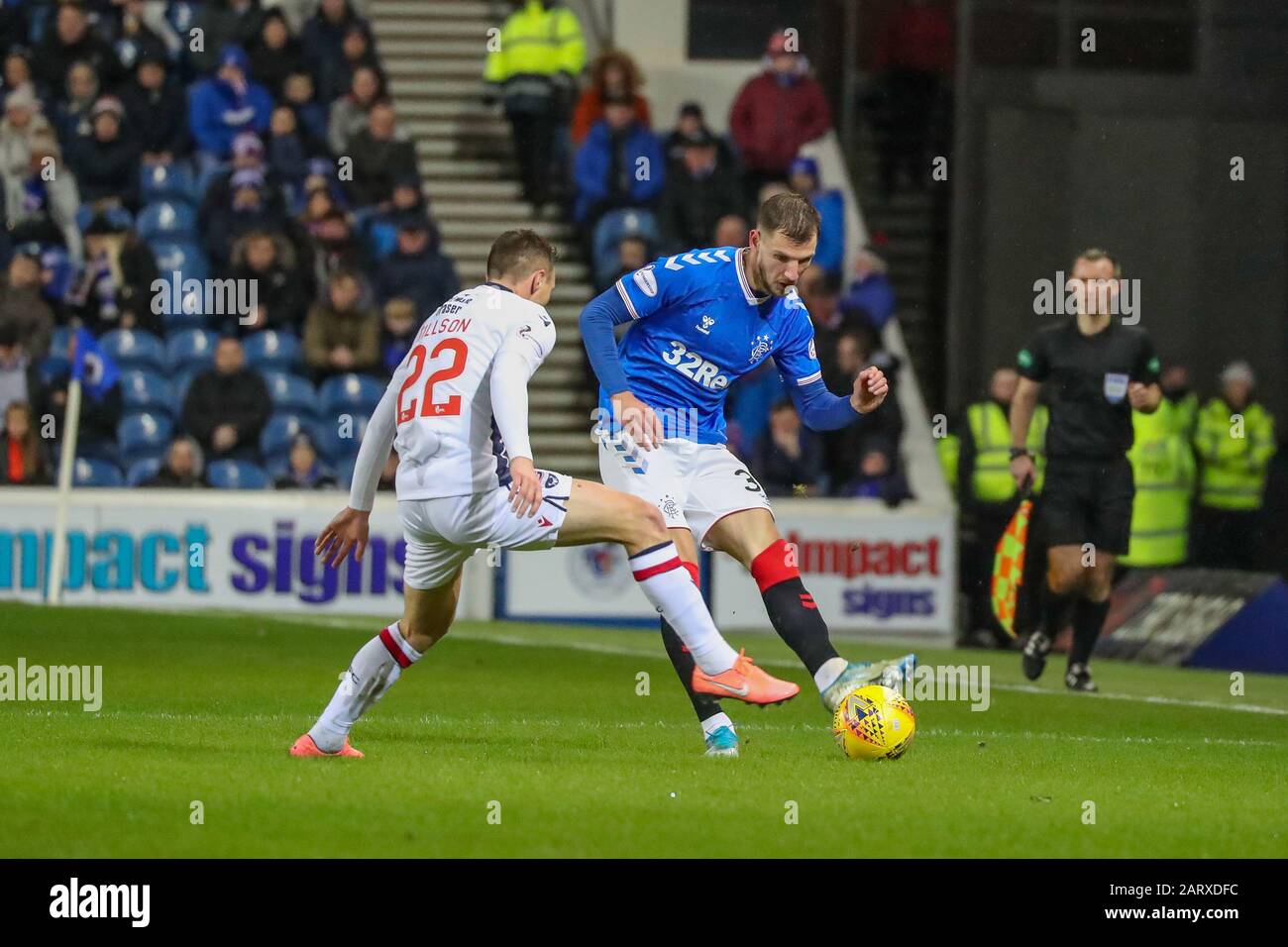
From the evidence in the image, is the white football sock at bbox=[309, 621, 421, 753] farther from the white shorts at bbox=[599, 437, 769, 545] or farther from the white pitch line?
the white pitch line

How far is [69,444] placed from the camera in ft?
55.8

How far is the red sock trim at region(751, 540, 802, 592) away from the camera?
927 cm

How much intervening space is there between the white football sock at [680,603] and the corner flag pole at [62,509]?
944 centimetres

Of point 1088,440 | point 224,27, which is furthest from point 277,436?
point 1088,440

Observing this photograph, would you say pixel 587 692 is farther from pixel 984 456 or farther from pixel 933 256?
pixel 933 256

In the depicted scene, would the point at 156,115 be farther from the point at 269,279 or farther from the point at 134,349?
the point at 134,349

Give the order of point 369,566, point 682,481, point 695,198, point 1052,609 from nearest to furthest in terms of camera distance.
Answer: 1. point 682,481
2. point 1052,609
3. point 369,566
4. point 695,198

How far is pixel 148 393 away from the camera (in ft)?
61.4

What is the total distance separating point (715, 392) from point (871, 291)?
35.9 ft

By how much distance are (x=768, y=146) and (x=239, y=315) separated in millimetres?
5039

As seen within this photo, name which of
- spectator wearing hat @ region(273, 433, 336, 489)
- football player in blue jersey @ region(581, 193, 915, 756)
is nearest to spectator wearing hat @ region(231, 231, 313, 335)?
spectator wearing hat @ region(273, 433, 336, 489)

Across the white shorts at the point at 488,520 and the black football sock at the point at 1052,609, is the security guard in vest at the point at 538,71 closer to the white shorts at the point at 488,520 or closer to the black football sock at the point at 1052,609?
the black football sock at the point at 1052,609

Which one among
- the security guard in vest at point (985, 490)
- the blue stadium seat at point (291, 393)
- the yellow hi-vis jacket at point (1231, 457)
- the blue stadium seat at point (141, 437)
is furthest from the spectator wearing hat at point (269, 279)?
the yellow hi-vis jacket at point (1231, 457)

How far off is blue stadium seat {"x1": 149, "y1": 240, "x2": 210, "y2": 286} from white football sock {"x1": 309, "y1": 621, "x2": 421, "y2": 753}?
1139 cm
